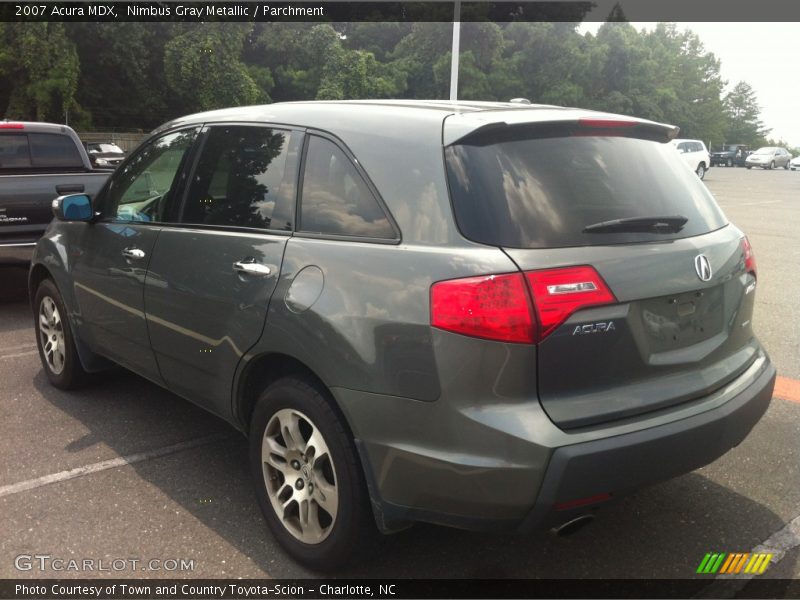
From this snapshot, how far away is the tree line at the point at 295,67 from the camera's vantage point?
35281mm

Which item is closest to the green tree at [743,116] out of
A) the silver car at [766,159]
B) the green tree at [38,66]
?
the silver car at [766,159]

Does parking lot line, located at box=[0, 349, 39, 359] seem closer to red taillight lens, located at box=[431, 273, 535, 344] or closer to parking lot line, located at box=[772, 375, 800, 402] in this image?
red taillight lens, located at box=[431, 273, 535, 344]

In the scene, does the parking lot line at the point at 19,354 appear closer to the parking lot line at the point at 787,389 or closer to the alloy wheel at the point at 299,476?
the alloy wheel at the point at 299,476

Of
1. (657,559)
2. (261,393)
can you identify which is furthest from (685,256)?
(261,393)

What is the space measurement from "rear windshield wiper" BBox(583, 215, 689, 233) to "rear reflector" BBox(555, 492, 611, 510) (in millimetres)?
875

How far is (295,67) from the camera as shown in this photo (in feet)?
164

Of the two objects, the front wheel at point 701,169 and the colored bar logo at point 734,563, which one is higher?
the colored bar logo at point 734,563

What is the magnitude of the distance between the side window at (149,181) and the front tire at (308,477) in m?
1.36

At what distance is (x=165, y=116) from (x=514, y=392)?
158ft

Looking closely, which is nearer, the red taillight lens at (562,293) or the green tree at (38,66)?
the red taillight lens at (562,293)

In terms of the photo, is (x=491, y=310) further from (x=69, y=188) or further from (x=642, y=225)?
(x=69, y=188)

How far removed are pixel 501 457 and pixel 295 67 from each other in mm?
50837

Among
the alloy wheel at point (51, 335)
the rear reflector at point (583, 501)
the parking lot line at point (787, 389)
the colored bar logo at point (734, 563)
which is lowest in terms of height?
the parking lot line at point (787, 389)

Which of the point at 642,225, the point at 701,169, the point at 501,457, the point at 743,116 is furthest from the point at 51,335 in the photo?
the point at 743,116
